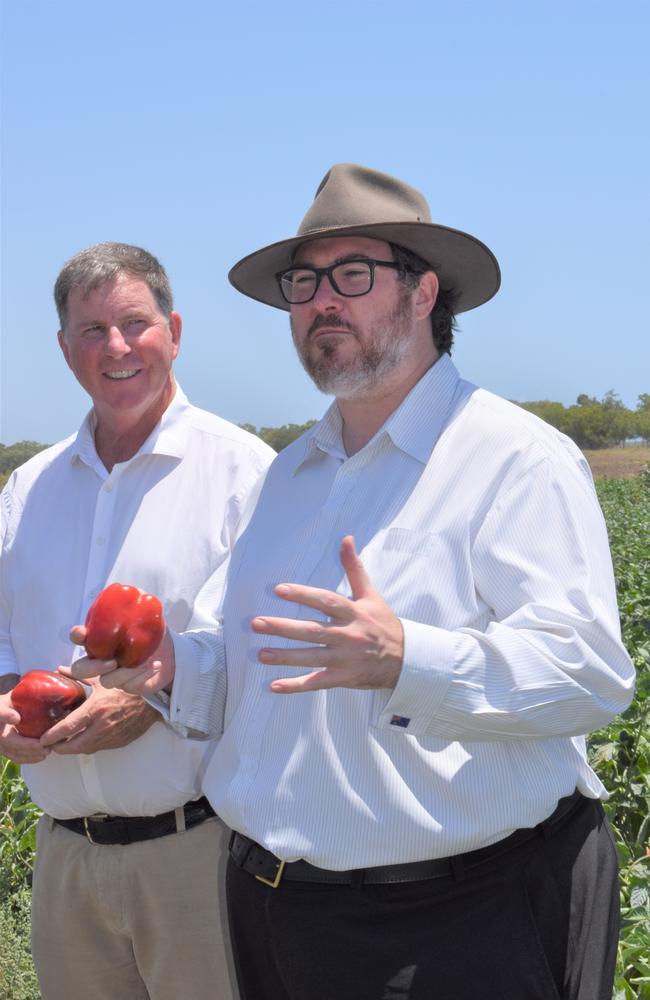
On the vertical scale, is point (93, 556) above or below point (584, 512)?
below

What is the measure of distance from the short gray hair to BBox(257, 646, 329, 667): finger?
1.74 m

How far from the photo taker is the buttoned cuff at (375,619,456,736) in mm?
2232

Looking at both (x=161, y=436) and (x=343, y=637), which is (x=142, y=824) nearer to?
(x=161, y=436)

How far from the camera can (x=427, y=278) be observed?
2.96 m

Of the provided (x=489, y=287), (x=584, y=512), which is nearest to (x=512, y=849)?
(x=584, y=512)

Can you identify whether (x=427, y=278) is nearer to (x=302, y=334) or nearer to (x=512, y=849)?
(x=302, y=334)

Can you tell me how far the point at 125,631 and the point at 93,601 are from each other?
60 cm

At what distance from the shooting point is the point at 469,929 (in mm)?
2449

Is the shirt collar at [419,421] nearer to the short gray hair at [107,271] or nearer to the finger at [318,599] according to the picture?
the finger at [318,599]

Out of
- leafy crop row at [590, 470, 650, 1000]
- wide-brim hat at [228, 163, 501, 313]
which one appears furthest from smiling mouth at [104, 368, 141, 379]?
leafy crop row at [590, 470, 650, 1000]

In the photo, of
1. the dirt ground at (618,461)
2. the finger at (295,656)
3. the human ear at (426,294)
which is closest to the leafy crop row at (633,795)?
the finger at (295,656)

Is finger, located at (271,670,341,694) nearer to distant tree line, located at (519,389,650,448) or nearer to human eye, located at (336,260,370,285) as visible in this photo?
human eye, located at (336,260,370,285)

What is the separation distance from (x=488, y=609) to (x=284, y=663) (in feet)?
1.88

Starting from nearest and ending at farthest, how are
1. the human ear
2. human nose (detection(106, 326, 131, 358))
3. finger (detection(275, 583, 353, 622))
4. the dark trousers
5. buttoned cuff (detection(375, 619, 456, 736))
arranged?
finger (detection(275, 583, 353, 622))
buttoned cuff (detection(375, 619, 456, 736))
the dark trousers
the human ear
human nose (detection(106, 326, 131, 358))
